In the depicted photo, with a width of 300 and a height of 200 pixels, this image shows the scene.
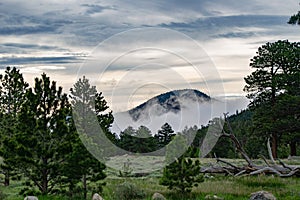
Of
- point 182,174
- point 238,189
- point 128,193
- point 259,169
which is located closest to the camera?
point 128,193

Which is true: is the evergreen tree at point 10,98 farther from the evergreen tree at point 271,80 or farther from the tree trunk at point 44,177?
the evergreen tree at point 271,80

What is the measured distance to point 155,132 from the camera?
20016 mm

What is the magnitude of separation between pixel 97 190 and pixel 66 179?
134 cm

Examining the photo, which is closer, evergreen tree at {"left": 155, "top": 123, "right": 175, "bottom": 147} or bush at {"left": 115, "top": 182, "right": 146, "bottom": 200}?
A: bush at {"left": 115, "top": 182, "right": 146, "bottom": 200}

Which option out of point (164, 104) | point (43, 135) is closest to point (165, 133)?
point (164, 104)

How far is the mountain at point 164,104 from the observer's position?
65.1 ft

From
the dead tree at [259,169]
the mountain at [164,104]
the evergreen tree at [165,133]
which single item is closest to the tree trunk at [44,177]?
the mountain at [164,104]

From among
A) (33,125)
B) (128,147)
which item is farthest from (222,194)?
(128,147)

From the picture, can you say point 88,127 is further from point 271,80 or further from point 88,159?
point 271,80

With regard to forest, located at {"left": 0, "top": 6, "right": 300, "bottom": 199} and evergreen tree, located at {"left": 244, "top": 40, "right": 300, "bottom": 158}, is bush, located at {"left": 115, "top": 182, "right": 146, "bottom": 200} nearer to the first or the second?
forest, located at {"left": 0, "top": 6, "right": 300, "bottom": 199}

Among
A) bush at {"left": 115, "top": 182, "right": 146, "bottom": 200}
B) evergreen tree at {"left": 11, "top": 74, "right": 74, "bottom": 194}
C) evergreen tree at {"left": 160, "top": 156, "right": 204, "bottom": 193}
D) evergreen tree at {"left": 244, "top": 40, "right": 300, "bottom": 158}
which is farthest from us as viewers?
evergreen tree at {"left": 244, "top": 40, "right": 300, "bottom": 158}

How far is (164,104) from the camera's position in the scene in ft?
65.6

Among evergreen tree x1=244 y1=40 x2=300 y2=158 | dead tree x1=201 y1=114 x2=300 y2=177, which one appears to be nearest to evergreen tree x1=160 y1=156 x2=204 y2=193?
dead tree x1=201 y1=114 x2=300 y2=177

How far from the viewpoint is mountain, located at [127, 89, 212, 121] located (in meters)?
19.8
